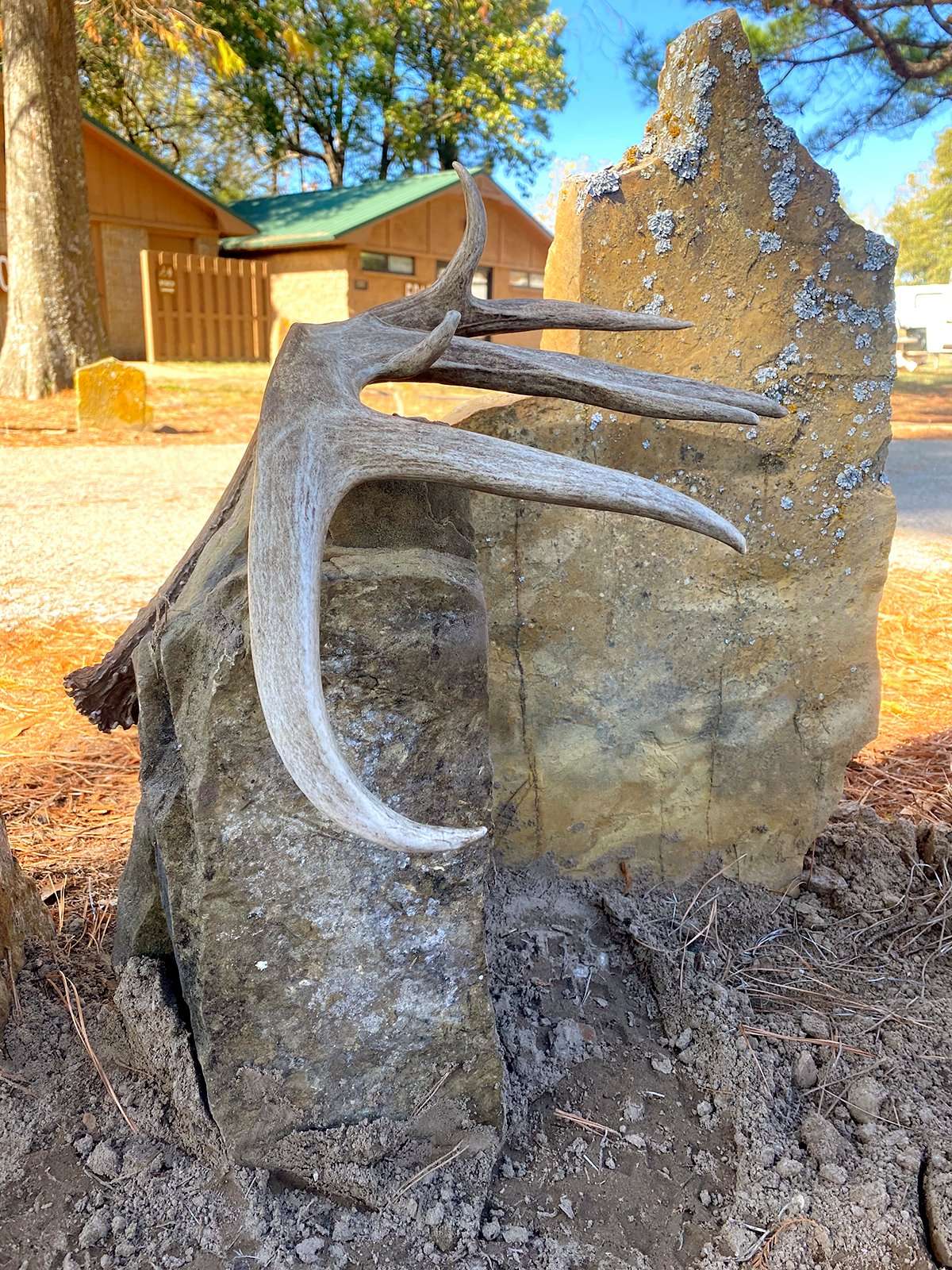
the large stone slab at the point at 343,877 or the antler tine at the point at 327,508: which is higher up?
the antler tine at the point at 327,508

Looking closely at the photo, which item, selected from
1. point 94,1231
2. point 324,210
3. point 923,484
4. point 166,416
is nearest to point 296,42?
point 324,210

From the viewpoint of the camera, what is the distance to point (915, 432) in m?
12.0

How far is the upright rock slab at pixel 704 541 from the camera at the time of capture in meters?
2.15

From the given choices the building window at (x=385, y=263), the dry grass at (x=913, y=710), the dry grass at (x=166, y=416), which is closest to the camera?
the dry grass at (x=913, y=710)

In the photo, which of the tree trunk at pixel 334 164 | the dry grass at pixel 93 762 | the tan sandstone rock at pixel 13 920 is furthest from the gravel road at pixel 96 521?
the tree trunk at pixel 334 164

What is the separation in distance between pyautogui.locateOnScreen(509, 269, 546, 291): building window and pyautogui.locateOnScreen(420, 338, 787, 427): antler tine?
730 inches

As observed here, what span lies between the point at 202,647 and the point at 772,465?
1425mm

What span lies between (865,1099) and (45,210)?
1183cm

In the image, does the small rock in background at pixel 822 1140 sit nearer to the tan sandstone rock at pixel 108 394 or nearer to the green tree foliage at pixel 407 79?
the tan sandstone rock at pixel 108 394

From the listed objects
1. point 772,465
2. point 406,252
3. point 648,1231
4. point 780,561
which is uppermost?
point 406,252

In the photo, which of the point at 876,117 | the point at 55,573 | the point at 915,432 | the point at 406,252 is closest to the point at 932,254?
the point at 915,432

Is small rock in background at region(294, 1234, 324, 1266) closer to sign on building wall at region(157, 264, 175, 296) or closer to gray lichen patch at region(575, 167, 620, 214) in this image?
gray lichen patch at region(575, 167, 620, 214)

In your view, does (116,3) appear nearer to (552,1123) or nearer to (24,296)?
(24,296)

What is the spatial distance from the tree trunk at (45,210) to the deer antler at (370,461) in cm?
1053
